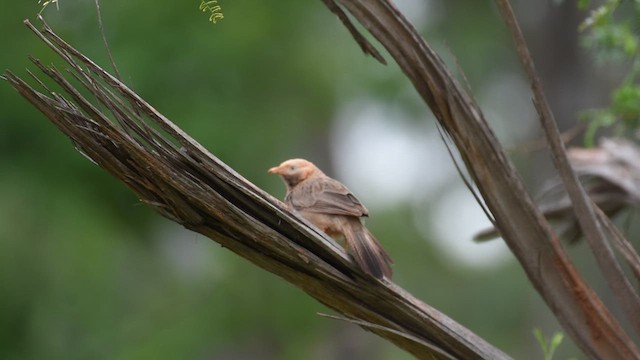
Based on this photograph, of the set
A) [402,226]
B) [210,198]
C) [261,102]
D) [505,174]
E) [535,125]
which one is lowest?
[210,198]

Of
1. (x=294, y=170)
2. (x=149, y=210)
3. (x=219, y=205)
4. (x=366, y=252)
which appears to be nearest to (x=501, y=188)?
(x=366, y=252)

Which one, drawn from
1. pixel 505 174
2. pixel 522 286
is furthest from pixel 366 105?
pixel 505 174

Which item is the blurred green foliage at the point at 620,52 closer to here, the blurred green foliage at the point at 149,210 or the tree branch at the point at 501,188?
the tree branch at the point at 501,188

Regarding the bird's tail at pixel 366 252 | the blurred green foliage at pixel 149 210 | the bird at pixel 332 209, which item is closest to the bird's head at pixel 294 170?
the bird at pixel 332 209

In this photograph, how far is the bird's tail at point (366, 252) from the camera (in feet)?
10.0

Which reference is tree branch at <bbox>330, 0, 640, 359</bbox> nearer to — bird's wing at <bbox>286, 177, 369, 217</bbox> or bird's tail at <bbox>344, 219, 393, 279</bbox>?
bird's tail at <bbox>344, 219, 393, 279</bbox>

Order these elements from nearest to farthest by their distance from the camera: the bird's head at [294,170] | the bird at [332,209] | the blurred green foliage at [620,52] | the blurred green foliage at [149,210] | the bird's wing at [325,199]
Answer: the bird at [332,209], the bird's wing at [325,199], the blurred green foliage at [620,52], the bird's head at [294,170], the blurred green foliage at [149,210]

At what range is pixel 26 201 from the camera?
28.0ft

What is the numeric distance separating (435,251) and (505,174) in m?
13.6

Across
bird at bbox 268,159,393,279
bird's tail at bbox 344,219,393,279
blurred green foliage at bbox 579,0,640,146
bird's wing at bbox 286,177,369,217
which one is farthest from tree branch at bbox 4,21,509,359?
blurred green foliage at bbox 579,0,640,146

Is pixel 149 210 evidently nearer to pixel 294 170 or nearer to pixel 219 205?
pixel 294 170

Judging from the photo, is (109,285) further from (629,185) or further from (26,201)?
(629,185)

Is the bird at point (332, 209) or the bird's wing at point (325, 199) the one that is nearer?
the bird at point (332, 209)

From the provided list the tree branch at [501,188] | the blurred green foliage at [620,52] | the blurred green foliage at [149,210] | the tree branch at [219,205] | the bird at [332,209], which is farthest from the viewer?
the blurred green foliage at [149,210]
